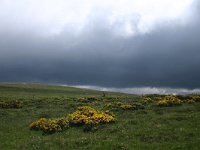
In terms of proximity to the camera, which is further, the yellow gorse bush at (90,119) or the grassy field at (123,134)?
the yellow gorse bush at (90,119)

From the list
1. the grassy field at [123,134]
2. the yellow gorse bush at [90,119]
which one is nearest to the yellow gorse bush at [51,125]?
the grassy field at [123,134]

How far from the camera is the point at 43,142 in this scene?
93.6 ft

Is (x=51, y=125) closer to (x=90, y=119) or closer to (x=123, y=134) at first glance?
(x=90, y=119)

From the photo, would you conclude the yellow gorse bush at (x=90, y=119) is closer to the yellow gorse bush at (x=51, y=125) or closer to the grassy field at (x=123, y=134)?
the grassy field at (x=123, y=134)

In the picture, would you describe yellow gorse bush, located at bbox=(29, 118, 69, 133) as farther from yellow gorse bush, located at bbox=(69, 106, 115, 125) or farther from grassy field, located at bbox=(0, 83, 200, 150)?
yellow gorse bush, located at bbox=(69, 106, 115, 125)

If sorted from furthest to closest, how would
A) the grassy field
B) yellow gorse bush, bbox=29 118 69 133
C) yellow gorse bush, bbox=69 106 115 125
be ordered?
yellow gorse bush, bbox=69 106 115 125 → yellow gorse bush, bbox=29 118 69 133 → the grassy field

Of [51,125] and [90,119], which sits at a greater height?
[90,119]

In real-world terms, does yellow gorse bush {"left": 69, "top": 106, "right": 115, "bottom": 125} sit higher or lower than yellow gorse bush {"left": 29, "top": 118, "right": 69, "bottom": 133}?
higher

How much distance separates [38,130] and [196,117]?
15.0m

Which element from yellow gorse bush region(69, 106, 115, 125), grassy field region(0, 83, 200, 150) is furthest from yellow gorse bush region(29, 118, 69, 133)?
yellow gorse bush region(69, 106, 115, 125)

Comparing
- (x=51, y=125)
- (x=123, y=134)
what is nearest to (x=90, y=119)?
(x=51, y=125)

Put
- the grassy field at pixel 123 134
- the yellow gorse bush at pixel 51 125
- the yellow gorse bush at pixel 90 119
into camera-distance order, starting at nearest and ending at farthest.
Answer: the grassy field at pixel 123 134
the yellow gorse bush at pixel 51 125
the yellow gorse bush at pixel 90 119

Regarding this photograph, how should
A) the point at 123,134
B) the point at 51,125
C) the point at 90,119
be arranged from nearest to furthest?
the point at 123,134 → the point at 51,125 → the point at 90,119

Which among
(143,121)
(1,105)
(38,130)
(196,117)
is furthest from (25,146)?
(1,105)
